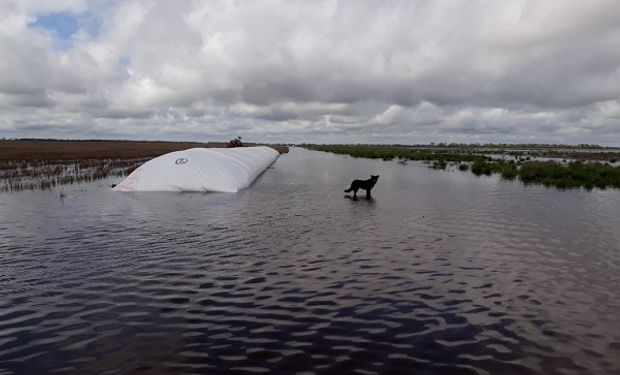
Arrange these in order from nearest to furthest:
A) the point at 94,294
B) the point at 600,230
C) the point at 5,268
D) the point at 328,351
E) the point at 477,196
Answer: the point at 328,351
the point at 94,294
the point at 5,268
the point at 600,230
the point at 477,196

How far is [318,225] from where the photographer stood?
16766 mm

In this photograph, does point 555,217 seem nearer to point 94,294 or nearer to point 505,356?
point 505,356

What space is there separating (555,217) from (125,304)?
18.3 m

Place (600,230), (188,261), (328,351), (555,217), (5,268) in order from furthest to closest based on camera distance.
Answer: (555,217), (600,230), (188,261), (5,268), (328,351)

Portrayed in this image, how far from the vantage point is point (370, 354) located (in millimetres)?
6699

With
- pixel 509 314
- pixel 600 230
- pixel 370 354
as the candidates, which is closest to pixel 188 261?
pixel 370 354

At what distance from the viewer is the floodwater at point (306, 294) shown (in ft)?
21.6

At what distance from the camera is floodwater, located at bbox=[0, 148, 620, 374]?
6.59 metres

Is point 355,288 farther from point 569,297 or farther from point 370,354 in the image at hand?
point 569,297

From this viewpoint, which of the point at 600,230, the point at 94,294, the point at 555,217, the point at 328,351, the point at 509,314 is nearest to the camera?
the point at 328,351

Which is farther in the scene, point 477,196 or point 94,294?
point 477,196

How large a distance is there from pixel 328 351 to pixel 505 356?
282 centimetres

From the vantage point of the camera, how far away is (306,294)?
30.1 ft

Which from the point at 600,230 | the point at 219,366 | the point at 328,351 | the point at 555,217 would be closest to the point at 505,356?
the point at 328,351
